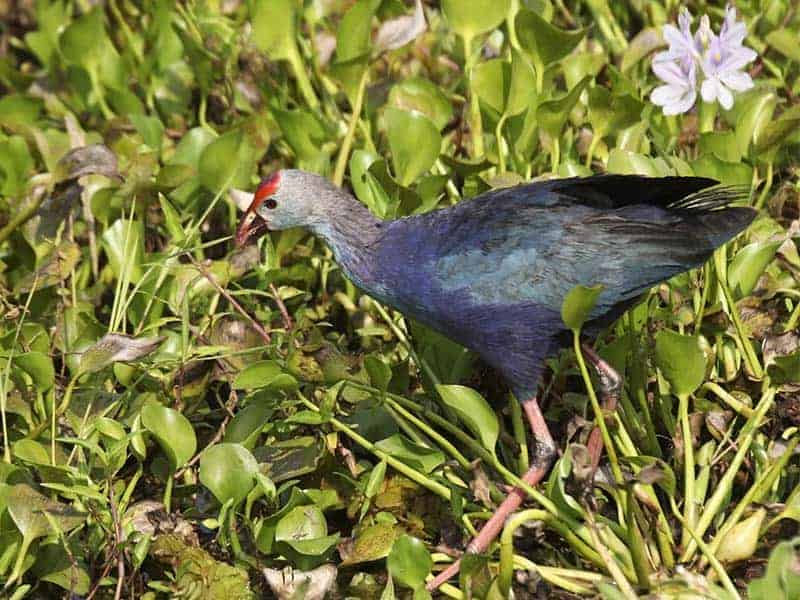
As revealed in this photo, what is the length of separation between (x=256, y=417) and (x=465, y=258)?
656mm

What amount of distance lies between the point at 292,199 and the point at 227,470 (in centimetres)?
75

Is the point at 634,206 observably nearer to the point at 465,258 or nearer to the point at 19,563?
the point at 465,258

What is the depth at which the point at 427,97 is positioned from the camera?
13.0 ft

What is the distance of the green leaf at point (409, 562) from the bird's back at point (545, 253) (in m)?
0.49

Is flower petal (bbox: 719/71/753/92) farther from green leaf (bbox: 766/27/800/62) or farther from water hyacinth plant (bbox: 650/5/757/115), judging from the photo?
green leaf (bbox: 766/27/800/62)

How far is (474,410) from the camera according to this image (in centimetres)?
283

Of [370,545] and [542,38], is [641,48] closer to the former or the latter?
[542,38]

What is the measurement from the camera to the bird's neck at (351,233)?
10.4ft

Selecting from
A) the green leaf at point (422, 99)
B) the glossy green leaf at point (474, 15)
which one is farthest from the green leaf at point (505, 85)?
the green leaf at point (422, 99)

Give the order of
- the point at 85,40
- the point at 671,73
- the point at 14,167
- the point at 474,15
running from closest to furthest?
the point at 671,73 → the point at 474,15 → the point at 14,167 → the point at 85,40

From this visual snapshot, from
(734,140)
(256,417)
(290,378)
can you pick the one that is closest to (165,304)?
(256,417)

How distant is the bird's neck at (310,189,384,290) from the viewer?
3.17 metres

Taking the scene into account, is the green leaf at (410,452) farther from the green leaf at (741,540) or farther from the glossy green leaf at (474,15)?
the glossy green leaf at (474,15)

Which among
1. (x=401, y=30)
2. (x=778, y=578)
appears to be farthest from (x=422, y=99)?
(x=778, y=578)
